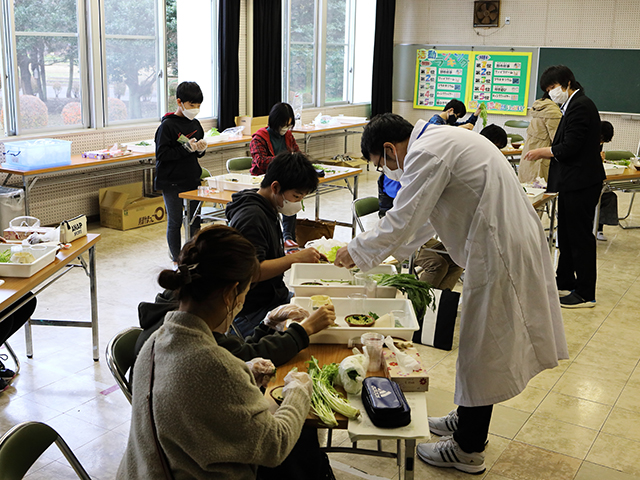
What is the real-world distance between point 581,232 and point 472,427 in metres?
2.56

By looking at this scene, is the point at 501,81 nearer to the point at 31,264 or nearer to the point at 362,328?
the point at 31,264

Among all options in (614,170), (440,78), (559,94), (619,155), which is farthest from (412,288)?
(440,78)

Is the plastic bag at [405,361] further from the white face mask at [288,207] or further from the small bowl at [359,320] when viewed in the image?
the white face mask at [288,207]

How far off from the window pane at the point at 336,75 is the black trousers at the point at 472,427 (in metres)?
8.60

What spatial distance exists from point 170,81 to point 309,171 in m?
5.51

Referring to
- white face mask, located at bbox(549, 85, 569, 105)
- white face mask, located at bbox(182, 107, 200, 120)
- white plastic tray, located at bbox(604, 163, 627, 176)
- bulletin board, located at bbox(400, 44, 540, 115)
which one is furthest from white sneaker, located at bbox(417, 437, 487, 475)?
bulletin board, located at bbox(400, 44, 540, 115)

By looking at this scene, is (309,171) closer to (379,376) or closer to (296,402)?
(379,376)

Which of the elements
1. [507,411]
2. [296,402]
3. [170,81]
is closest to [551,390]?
[507,411]

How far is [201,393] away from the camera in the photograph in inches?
55.4

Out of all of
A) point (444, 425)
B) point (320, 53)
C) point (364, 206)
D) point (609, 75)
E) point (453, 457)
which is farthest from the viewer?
point (320, 53)

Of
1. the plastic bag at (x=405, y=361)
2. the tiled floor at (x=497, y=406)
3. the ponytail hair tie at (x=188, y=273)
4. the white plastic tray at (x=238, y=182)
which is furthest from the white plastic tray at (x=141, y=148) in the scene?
the ponytail hair tie at (x=188, y=273)

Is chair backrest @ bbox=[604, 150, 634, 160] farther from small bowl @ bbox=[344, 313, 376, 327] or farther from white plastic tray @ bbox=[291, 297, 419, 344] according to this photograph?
small bowl @ bbox=[344, 313, 376, 327]

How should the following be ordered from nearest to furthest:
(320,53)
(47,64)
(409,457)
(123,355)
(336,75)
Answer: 1. (409,457)
2. (123,355)
3. (47,64)
4. (320,53)
5. (336,75)

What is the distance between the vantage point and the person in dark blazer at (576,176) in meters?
4.56
